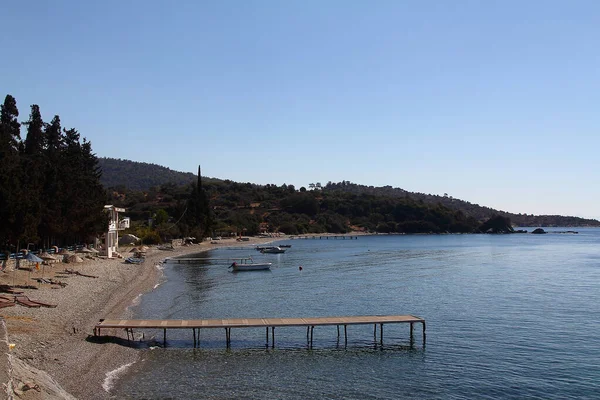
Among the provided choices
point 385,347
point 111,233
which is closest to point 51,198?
point 111,233

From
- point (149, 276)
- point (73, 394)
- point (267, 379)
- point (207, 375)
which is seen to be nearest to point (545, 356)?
point (267, 379)

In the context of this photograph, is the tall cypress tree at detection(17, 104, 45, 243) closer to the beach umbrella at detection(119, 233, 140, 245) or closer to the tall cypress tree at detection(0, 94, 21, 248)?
the tall cypress tree at detection(0, 94, 21, 248)

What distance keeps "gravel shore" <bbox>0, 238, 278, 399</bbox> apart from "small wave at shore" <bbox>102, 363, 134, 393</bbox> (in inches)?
7.7

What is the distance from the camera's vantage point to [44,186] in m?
53.6

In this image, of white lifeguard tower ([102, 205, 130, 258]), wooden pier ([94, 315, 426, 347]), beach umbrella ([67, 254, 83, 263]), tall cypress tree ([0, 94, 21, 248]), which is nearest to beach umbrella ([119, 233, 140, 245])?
white lifeguard tower ([102, 205, 130, 258])

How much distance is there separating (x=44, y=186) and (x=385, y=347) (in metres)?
39.9

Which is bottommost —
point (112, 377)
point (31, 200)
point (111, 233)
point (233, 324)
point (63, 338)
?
point (112, 377)

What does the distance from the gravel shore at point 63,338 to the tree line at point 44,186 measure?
386cm

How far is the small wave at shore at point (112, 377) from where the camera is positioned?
20.3m

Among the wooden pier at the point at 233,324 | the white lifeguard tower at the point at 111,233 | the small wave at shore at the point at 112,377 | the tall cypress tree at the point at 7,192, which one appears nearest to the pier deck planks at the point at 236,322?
the wooden pier at the point at 233,324

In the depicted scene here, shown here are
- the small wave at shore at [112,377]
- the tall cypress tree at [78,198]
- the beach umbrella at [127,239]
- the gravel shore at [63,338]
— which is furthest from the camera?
the beach umbrella at [127,239]

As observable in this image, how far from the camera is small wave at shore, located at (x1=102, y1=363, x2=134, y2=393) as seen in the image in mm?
20300

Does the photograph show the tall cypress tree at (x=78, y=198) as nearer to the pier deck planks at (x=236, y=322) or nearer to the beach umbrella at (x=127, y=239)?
the beach umbrella at (x=127, y=239)

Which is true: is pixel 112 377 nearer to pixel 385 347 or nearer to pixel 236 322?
pixel 236 322
